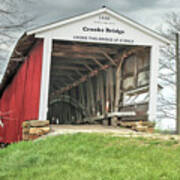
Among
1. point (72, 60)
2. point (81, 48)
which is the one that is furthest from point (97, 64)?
point (81, 48)

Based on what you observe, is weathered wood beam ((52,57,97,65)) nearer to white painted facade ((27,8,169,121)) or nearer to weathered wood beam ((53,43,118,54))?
weathered wood beam ((53,43,118,54))

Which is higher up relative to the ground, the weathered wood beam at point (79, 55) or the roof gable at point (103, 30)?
the roof gable at point (103, 30)

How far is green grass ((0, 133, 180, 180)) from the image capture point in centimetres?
569

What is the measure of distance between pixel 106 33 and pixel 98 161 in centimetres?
740

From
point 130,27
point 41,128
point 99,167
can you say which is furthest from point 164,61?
point 99,167

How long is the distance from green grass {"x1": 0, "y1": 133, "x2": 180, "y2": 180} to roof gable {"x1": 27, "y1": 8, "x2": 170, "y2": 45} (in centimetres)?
469

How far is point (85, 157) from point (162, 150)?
1.39 metres

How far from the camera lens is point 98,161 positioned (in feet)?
21.6

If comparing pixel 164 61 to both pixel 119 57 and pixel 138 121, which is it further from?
pixel 138 121

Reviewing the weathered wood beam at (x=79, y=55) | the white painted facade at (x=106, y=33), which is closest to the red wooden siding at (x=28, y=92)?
the white painted facade at (x=106, y=33)

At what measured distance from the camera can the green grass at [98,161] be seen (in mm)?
5688

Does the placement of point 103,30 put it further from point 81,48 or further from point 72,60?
point 72,60

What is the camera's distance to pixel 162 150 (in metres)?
7.20

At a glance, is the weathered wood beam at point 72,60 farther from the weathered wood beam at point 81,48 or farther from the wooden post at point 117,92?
the wooden post at point 117,92
